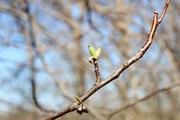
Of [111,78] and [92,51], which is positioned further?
[92,51]

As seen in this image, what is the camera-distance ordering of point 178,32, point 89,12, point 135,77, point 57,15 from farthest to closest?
1. point 135,77
2. point 178,32
3. point 57,15
4. point 89,12

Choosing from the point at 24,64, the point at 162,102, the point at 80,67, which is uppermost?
the point at 80,67

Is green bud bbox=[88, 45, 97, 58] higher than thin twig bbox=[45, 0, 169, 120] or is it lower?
higher

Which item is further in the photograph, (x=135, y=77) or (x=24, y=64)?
(x=135, y=77)

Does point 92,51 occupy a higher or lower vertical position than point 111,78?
higher

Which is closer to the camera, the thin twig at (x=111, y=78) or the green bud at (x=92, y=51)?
the thin twig at (x=111, y=78)

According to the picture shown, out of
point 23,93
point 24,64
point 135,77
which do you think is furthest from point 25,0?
point 23,93

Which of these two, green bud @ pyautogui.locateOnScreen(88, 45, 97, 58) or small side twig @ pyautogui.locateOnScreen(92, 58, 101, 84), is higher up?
green bud @ pyautogui.locateOnScreen(88, 45, 97, 58)

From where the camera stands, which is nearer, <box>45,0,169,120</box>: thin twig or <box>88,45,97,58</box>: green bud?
<box>45,0,169,120</box>: thin twig

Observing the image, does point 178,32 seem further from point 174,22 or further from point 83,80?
point 83,80

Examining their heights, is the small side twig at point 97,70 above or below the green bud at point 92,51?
below

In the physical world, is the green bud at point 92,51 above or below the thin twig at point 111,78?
above
